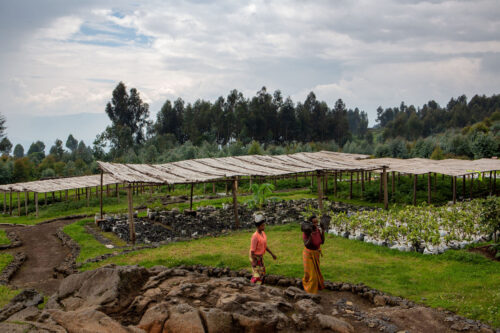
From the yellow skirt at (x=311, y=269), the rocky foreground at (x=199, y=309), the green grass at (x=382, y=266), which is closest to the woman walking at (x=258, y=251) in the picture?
the rocky foreground at (x=199, y=309)

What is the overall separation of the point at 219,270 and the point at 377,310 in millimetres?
3880

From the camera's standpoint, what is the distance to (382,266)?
9180 millimetres

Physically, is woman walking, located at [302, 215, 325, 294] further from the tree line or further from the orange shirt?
the tree line

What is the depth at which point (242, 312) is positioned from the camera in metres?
6.12

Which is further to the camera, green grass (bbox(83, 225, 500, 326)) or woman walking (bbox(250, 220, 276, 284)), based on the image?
woman walking (bbox(250, 220, 276, 284))

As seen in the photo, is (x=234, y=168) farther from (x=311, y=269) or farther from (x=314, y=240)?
(x=314, y=240)

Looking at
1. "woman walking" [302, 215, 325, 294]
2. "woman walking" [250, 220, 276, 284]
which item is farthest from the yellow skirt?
"woman walking" [250, 220, 276, 284]

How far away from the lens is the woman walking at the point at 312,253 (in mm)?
7430

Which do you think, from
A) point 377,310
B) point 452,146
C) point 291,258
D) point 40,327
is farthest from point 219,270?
point 452,146

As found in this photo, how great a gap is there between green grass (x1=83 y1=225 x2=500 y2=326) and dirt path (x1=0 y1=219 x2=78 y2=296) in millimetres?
1208

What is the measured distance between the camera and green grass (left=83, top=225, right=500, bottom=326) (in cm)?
715

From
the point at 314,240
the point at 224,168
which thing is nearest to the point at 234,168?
the point at 224,168

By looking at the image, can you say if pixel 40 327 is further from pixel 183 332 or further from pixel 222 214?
pixel 222 214

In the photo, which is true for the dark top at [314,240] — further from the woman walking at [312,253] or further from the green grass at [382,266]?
the green grass at [382,266]
